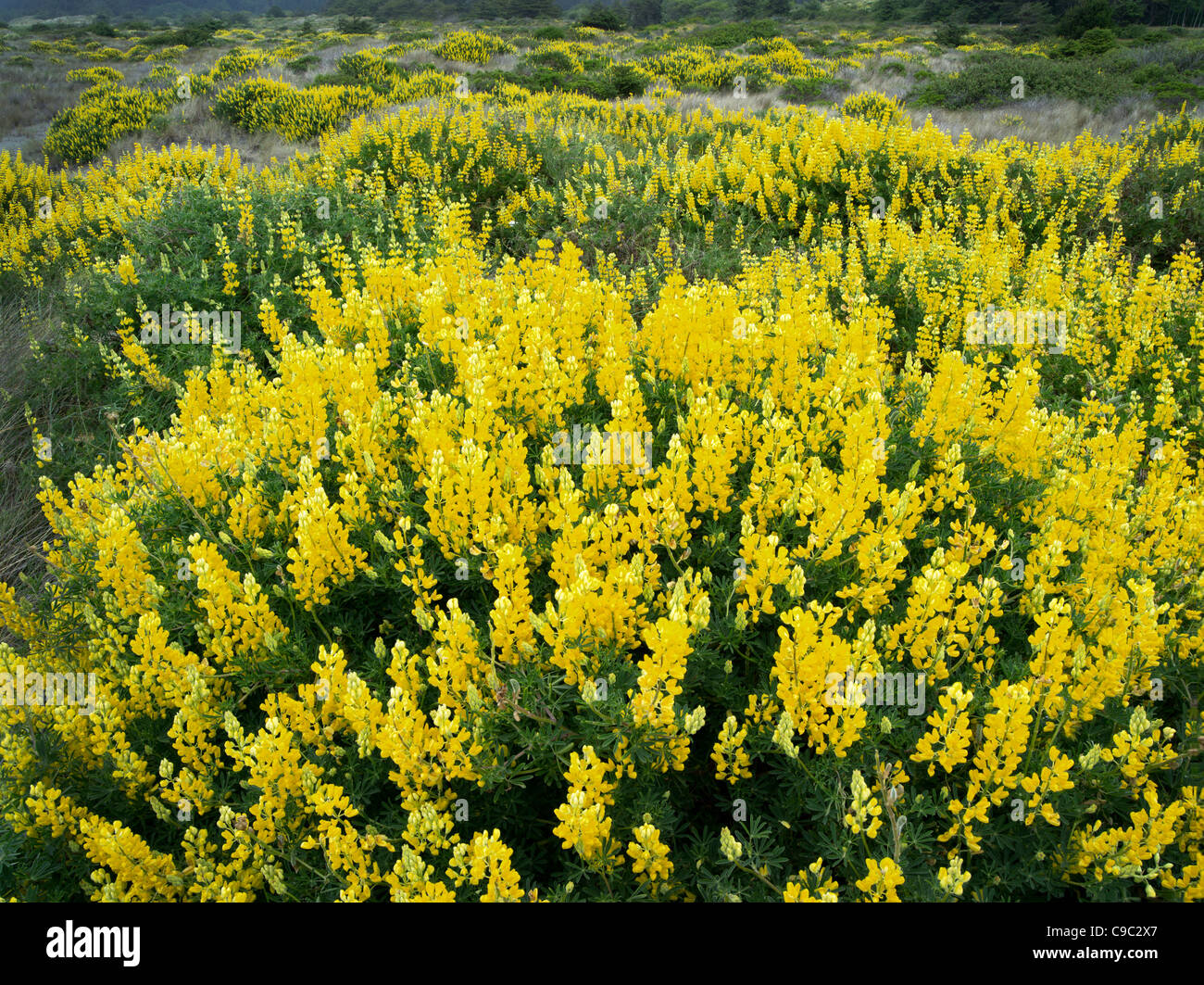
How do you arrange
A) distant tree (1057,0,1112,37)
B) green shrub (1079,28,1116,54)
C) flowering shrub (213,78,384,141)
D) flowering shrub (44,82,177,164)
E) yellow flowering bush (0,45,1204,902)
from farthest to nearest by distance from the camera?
distant tree (1057,0,1112,37) → green shrub (1079,28,1116,54) → flowering shrub (44,82,177,164) → flowering shrub (213,78,384,141) → yellow flowering bush (0,45,1204,902)

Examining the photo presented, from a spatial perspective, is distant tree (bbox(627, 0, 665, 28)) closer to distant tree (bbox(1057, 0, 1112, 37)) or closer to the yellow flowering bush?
distant tree (bbox(1057, 0, 1112, 37))

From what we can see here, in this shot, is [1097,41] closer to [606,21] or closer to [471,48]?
[471,48]

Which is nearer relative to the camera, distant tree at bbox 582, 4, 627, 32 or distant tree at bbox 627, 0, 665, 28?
distant tree at bbox 582, 4, 627, 32

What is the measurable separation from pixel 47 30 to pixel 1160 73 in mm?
53221

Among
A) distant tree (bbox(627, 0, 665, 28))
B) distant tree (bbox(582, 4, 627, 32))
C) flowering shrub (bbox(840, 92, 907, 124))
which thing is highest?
distant tree (bbox(627, 0, 665, 28))

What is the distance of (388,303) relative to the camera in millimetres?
5113

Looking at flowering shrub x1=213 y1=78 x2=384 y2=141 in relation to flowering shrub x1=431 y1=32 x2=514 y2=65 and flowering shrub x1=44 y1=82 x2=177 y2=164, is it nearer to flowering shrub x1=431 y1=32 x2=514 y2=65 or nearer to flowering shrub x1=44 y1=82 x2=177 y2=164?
flowering shrub x1=44 y1=82 x2=177 y2=164

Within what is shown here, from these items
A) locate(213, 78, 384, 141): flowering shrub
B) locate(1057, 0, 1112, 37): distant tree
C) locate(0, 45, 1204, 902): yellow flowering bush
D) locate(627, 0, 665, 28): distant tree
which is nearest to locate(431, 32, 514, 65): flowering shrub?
locate(213, 78, 384, 141): flowering shrub

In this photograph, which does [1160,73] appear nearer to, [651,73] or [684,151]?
[651,73]

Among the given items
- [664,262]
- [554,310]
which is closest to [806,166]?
[664,262]

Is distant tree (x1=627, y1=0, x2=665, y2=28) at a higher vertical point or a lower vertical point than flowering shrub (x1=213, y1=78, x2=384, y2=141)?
higher

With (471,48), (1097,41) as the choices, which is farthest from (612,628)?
(1097,41)

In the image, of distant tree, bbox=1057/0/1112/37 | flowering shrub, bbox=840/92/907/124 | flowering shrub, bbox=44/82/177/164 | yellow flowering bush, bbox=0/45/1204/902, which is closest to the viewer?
yellow flowering bush, bbox=0/45/1204/902

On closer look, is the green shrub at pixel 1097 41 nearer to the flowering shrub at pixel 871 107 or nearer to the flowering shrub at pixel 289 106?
the flowering shrub at pixel 871 107
